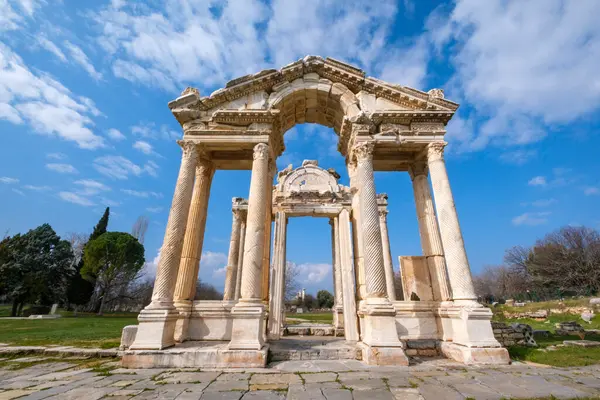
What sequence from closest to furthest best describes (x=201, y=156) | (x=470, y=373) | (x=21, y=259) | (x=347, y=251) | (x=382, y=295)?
(x=470, y=373) < (x=382, y=295) < (x=201, y=156) < (x=347, y=251) < (x=21, y=259)

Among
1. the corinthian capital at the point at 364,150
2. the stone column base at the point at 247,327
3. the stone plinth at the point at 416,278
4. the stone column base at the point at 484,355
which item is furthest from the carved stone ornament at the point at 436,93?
the stone column base at the point at 247,327

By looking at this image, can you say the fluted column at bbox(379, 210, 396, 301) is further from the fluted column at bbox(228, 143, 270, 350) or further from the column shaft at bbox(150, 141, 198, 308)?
the column shaft at bbox(150, 141, 198, 308)

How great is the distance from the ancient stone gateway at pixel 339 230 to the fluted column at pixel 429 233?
0.12 feet

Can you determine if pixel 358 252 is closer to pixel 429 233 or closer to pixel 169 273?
pixel 429 233

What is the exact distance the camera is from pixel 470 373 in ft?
19.1

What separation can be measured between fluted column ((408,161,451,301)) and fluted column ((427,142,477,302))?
89 centimetres

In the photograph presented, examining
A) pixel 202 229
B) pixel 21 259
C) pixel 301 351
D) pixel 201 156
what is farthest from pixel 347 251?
pixel 21 259

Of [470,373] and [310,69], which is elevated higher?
[310,69]

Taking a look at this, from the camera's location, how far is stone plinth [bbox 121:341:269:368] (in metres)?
6.58

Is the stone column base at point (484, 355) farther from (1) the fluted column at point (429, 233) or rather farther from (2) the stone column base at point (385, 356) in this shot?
(1) the fluted column at point (429, 233)

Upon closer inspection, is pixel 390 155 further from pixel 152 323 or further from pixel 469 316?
pixel 152 323

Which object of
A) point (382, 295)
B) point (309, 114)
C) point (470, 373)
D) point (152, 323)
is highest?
point (309, 114)

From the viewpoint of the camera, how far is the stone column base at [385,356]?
6648mm

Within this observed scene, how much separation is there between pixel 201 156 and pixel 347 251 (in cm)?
686
